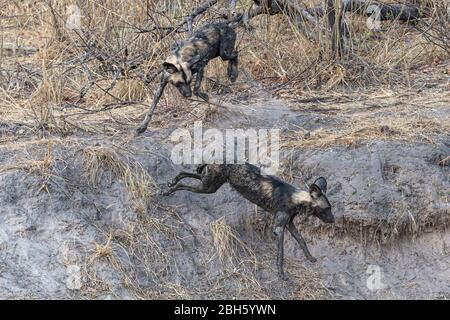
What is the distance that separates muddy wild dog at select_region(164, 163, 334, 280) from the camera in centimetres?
636

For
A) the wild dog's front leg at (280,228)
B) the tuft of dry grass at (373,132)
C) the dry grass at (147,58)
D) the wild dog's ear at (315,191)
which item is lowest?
the wild dog's front leg at (280,228)

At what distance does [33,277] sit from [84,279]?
1.00 feet

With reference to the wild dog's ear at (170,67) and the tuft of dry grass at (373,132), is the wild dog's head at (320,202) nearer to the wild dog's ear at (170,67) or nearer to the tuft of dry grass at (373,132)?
the tuft of dry grass at (373,132)

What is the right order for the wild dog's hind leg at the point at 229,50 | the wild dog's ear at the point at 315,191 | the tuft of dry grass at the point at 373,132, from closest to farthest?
the wild dog's ear at the point at 315,191, the wild dog's hind leg at the point at 229,50, the tuft of dry grass at the point at 373,132

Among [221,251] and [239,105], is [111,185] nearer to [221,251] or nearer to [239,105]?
[221,251]

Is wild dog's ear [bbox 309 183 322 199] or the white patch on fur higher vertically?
wild dog's ear [bbox 309 183 322 199]

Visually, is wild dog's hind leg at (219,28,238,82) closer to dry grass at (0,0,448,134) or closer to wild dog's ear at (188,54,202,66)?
wild dog's ear at (188,54,202,66)

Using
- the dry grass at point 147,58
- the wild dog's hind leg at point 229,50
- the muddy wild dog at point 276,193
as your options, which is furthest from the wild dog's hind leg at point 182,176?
the dry grass at point 147,58

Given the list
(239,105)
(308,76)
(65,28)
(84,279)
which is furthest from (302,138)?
(65,28)

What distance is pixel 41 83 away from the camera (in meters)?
8.43

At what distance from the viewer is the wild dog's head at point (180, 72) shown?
6.84 meters

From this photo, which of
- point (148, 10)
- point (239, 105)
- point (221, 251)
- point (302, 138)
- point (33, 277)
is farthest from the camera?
point (148, 10)

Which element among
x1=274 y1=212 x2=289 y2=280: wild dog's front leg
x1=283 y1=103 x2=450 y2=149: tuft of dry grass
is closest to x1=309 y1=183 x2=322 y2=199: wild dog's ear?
x1=274 y1=212 x2=289 y2=280: wild dog's front leg

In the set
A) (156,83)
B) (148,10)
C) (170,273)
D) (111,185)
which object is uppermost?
(148,10)
